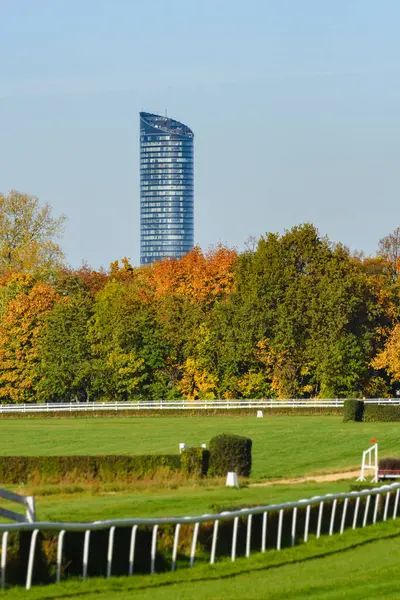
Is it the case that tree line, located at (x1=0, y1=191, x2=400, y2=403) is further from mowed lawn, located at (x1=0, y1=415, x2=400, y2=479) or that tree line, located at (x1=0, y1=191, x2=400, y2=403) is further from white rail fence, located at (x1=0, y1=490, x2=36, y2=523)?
white rail fence, located at (x1=0, y1=490, x2=36, y2=523)

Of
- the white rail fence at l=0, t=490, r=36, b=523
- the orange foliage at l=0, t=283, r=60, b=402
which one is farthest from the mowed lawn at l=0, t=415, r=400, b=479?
the white rail fence at l=0, t=490, r=36, b=523

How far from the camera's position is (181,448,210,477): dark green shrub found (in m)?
38.8

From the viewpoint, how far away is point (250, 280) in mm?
93062

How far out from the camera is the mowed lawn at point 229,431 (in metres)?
49.5

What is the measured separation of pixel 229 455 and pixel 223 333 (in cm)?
5261

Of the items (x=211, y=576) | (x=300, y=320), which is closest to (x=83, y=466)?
(x=211, y=576)

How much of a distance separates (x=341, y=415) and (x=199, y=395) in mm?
15322

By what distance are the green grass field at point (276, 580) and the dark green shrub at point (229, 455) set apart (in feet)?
51.0

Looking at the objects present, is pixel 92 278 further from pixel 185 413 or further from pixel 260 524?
pixel 260 524

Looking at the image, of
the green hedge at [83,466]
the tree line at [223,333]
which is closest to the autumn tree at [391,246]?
the tree line at [223,333]

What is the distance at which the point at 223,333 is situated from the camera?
92.0 metres

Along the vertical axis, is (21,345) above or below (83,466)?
above

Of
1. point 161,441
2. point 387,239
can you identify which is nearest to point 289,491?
point 161,441

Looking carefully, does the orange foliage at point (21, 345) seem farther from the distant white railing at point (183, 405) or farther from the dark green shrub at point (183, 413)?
the dark green shrub at point (183, 413)
